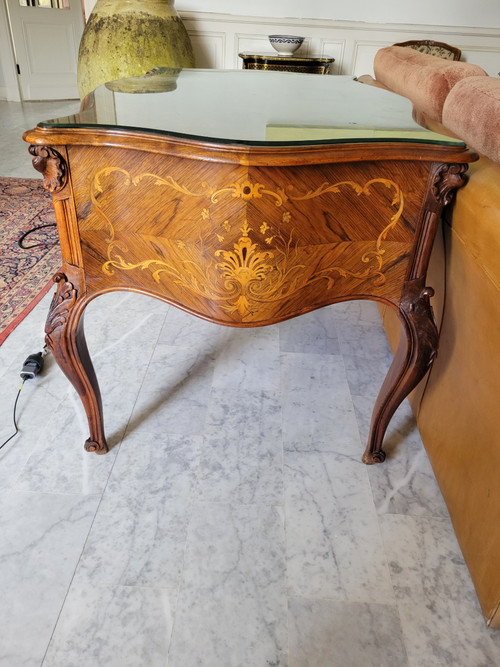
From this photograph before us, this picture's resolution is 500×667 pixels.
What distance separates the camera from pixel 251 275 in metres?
1.02

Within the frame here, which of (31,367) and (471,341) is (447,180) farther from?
(31,367)

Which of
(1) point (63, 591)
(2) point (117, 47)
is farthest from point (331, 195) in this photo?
(2) point (117, 47)

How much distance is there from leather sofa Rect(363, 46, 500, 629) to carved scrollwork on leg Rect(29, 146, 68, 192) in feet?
2.60

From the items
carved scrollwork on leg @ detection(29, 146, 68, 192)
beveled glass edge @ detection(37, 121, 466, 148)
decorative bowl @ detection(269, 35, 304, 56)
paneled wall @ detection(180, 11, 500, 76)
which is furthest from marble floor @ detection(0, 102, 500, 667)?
paneled wall @ detection(180, 11, 500, 76)

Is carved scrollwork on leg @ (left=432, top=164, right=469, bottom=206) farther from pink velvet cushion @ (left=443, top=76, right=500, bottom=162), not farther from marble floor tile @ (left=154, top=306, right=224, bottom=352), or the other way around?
marble floor tile @ (left=154, top=306, right=224, bottom=352)

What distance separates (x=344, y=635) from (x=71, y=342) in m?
0.82

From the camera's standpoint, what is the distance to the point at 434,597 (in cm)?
103

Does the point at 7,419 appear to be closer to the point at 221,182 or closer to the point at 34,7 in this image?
the point at 221,182

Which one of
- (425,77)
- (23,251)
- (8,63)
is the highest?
(425,77)

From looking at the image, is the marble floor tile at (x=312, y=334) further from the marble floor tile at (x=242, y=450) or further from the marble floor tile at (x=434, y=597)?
the marble floor tile at (x=434, y=597)

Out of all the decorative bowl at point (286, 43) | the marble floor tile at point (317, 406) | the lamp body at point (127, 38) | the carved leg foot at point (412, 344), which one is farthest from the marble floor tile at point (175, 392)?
the decorative bowl at point (286, 43)

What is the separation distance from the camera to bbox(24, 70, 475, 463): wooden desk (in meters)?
0.91

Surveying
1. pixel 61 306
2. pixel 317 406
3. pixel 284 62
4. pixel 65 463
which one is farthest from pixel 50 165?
pixel 284 62

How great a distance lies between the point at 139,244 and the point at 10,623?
0.76 metres
